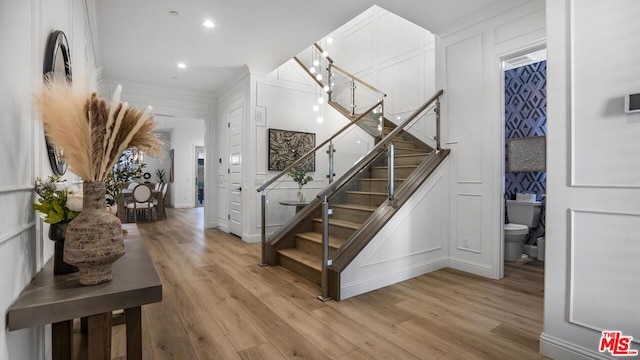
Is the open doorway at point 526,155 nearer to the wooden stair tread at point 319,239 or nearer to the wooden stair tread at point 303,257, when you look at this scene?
the wooden stair tread at point 319,239

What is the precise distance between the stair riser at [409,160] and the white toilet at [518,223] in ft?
5.03

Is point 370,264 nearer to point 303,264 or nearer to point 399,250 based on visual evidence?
point 399,250

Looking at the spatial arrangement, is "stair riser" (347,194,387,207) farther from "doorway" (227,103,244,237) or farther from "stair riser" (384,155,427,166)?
"doorway" (227,103,244,237)

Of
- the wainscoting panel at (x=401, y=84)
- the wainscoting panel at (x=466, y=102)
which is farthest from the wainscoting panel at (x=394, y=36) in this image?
the wainscoting panel at (x=466, y=102)

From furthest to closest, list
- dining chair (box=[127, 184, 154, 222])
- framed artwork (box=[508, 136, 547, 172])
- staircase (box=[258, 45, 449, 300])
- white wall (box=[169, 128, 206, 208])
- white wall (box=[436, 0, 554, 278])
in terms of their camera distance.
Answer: white wall (box=[169, 128, 206, 208]) < dining chair (box=[127, 184, 154, 222]) < framed artwork (box=[508, 136, 547, 172]) < white wall (box=[436, 0, 554, 278]) < staircase (box=[258, 45, 449, 300])

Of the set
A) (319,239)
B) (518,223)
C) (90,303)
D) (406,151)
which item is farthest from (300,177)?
(90,303)

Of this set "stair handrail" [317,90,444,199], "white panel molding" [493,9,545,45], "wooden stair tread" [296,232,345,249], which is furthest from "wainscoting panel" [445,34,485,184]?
"wooden stair tread" [296,232,345,249]

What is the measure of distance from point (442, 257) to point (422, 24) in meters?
2.93

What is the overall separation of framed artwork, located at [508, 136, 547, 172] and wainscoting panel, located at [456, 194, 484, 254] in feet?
6.05

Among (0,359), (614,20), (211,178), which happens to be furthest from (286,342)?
(211,178)

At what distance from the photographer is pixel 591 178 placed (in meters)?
1.70

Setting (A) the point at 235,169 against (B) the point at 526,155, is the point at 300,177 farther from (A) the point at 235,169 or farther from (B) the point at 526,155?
(B) the point at 526,155

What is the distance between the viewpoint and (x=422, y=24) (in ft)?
11.9

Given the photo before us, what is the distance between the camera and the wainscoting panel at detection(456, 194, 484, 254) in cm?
337
